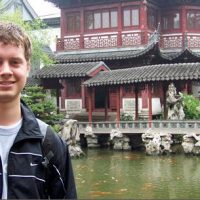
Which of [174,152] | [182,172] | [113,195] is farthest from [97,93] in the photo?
[113,195]

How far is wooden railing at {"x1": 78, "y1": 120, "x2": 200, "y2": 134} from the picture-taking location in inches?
637

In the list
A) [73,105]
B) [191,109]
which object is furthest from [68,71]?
[191,109]

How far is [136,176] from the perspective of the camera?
11117 millimetres

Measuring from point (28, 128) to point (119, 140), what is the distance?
50.4 ft

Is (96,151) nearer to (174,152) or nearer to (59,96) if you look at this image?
(174,152)

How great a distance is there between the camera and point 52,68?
70.1 feet

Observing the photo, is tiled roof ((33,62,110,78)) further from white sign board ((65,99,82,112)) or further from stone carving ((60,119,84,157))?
stone carving ((60,119,84,157))

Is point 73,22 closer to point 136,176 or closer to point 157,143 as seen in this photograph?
point 157,143

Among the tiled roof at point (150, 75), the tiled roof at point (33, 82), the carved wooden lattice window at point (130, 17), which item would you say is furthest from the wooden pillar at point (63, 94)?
the tiled roof at point (150, 75)

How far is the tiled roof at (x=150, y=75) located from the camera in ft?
55.1

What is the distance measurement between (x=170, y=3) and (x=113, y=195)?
55.0ft

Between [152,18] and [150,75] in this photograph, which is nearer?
[150,75]

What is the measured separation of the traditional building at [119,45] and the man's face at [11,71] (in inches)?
717

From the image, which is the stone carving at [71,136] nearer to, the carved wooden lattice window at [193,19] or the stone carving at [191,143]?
the stone carving at [191,143]
